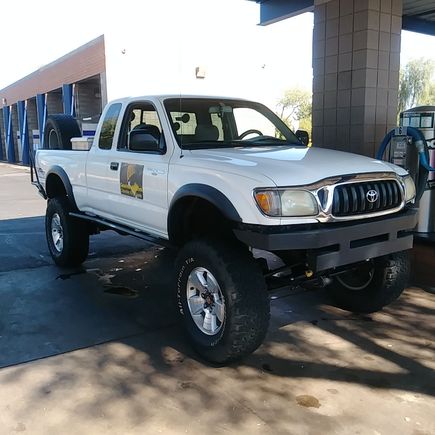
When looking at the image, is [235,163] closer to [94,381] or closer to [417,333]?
[94,381]

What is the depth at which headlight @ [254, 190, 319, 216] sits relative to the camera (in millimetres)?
3365

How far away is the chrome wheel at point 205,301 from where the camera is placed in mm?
3760

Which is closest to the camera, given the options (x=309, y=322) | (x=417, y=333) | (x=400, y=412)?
(x=400, y=412)

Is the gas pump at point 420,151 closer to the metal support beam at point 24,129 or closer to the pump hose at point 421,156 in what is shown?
the pump hose at point 421,156

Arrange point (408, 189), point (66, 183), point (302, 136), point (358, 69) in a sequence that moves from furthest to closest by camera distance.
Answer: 1. point (358, 69)
2. point (66, 183)
3. point (302, 136)
4. point (408, 189)

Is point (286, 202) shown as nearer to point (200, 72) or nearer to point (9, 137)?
point (200, 72)

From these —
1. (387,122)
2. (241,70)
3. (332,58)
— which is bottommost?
(387,122)

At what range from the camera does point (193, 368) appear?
12.4ft

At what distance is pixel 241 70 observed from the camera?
23344 mm

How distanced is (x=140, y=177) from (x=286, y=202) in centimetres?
179

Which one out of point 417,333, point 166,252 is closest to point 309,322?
point 417,333

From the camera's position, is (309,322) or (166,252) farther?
(166,252)

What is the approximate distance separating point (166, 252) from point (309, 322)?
10.8 feet

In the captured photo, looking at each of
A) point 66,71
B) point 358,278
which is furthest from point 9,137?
point 358,278
